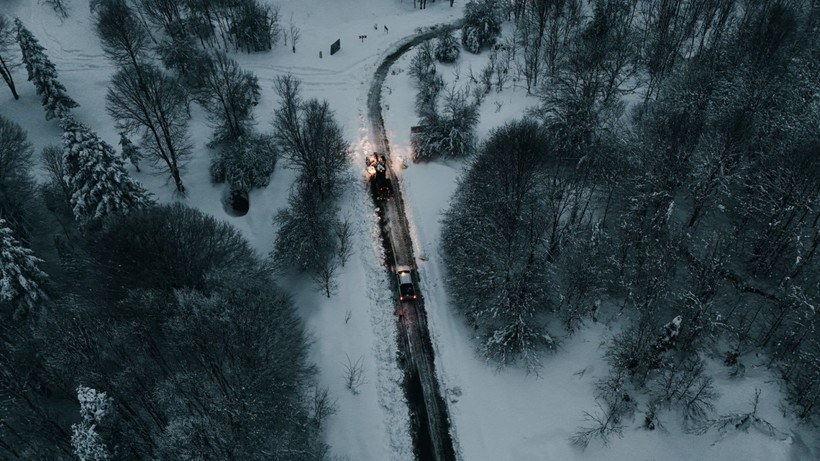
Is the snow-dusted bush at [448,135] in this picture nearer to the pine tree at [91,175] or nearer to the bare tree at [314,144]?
the bare tree at [314,144]

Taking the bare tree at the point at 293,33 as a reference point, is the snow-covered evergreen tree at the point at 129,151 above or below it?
below

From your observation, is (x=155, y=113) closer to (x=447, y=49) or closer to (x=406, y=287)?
(x=406, y=287)

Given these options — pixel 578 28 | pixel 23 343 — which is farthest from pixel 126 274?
pixel 578 28

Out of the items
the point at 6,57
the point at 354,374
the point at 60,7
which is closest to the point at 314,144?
the point at 354,374

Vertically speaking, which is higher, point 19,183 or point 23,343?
point 19,183

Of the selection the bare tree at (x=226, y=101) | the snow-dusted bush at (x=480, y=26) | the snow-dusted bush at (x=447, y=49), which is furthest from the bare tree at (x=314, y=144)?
the snow-dusted bush at (x=480, y=26)

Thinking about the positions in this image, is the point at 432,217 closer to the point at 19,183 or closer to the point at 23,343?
the point at 23,343

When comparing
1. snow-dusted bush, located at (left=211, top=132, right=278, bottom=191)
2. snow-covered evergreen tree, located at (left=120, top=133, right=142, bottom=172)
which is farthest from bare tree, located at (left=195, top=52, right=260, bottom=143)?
snow-covered evergreen tree, located at (left=120, top=133, right=142, bottom=172)
